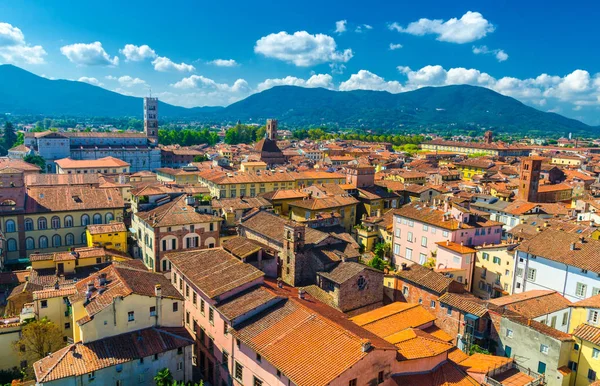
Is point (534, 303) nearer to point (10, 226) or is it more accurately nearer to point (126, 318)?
point (126, 318)

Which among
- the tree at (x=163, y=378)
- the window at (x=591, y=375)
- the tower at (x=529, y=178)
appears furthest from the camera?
the tower at (x=529, y=178)

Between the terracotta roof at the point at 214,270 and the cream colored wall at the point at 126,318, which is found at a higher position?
the terracotta roof at the point at 214,270

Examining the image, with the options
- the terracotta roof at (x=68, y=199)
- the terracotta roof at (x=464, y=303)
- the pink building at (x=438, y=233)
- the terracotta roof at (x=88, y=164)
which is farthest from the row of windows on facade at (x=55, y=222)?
the terracotta roof at (x=88, y=164)

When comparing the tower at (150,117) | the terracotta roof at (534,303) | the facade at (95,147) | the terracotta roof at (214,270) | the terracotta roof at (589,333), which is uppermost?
the tower at (150,117)

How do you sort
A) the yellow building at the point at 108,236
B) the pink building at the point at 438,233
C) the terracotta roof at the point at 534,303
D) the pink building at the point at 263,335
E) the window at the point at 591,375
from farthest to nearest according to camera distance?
the yellow building at the point at 108,236 → the pink building at the point at 438,233 → the terracotta roof at the point at 534,303 → the window at the point at 591,375 → the pink building at the point at 263,335

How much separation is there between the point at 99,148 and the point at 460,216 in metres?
127

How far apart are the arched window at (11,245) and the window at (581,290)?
218ft

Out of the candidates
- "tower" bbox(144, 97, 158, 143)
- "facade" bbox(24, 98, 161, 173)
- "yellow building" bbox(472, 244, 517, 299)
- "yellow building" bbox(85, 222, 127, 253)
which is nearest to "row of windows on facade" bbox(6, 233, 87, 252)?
"yellow building" bbox(85, 222, 127, 253)

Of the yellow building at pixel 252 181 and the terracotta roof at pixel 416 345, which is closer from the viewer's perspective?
the terracotta roof at pixel 416 345

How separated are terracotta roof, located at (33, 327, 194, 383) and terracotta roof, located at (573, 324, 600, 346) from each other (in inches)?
1180

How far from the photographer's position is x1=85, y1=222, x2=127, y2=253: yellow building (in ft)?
183

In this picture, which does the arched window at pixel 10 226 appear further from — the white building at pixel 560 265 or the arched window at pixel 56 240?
the white building at pixel 560 265

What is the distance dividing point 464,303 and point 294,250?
1725 centimetres

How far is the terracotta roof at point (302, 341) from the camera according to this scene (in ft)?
82.8
